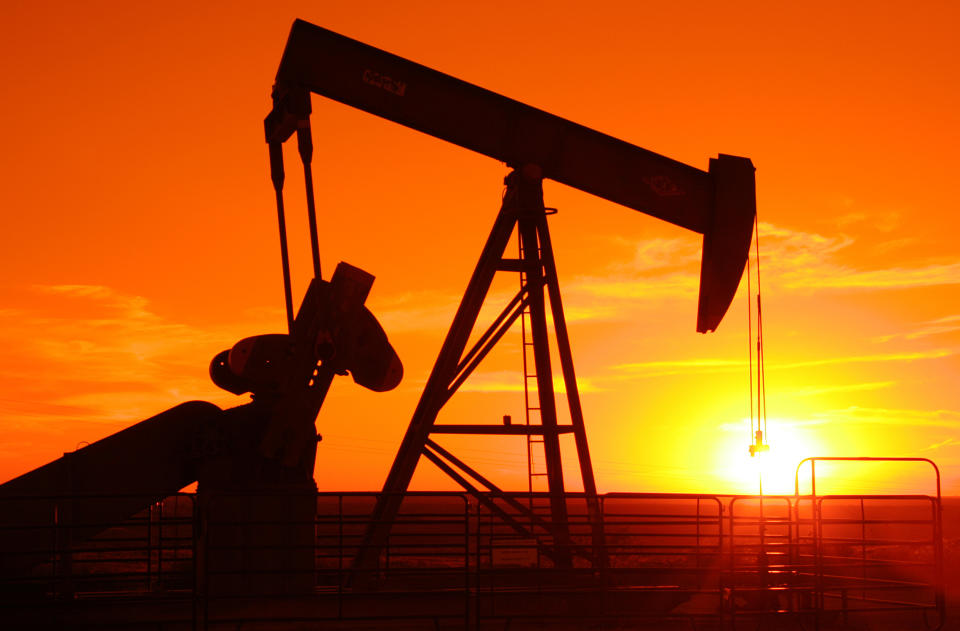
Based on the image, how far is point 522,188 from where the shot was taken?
12.5 meters

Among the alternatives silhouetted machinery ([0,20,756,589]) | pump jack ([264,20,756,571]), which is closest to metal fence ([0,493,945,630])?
silhouetted machinery ([0,20,756,589])

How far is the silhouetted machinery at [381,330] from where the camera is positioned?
10.6 m

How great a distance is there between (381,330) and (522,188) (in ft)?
7.50

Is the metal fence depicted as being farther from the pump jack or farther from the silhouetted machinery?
the pump jack

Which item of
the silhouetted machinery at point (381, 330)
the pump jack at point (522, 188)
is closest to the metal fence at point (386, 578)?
the silhouetted machinery at point (381, 330)

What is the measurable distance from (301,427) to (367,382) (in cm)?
102

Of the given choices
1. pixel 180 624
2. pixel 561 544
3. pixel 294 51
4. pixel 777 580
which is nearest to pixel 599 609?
pixel 561 544

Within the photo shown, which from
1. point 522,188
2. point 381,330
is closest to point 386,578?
point 381,330

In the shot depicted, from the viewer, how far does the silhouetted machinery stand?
1062 centimetres

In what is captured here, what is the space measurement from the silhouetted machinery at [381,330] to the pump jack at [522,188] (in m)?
0.02

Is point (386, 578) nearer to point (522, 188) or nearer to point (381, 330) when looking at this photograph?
point (381, 330)

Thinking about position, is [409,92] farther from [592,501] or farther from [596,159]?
[592,501]

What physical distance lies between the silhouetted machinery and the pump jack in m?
0.02

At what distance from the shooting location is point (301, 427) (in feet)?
35.7
